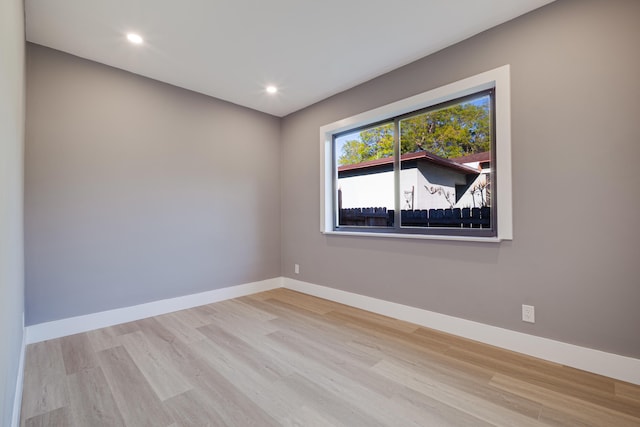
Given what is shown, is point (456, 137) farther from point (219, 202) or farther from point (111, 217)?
point (111, 217)

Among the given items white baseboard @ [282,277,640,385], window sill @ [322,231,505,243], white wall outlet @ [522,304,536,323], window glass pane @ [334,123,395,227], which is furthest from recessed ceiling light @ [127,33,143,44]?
white wall outlet @ [522,304,536,323]

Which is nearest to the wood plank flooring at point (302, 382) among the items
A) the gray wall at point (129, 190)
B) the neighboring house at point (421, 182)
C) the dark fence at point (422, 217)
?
the gray wall at point (129, 190)

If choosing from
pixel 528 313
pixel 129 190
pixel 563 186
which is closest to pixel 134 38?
pixel 129 190

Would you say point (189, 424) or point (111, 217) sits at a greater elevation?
point (111, 217)

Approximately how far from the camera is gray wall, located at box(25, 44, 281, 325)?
8.13 feet

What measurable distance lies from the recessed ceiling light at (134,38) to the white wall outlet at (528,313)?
3759mm

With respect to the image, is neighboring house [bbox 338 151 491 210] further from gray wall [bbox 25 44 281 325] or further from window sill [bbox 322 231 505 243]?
gray wall [bbox 25 44 281 325]

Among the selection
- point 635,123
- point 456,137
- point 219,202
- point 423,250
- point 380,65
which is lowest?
point 423,250

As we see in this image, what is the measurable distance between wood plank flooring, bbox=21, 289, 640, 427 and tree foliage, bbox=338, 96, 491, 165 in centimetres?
172

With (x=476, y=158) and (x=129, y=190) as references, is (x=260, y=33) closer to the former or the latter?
(x=129, y=190)

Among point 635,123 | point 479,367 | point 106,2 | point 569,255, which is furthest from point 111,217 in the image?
point 635,123

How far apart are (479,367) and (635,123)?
183cm

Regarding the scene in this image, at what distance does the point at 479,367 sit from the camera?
1.96 metres

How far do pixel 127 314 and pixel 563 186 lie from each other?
392cm
